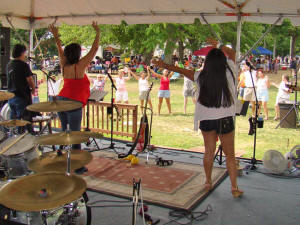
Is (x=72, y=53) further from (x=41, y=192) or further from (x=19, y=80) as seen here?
(x=41, y=192)

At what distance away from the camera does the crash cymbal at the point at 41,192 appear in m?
1.97

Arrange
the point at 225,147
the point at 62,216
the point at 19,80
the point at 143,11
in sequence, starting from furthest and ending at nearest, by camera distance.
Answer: the point at 143,11 < the point at 19,80 < the point at 225,147 < the point at 62,216

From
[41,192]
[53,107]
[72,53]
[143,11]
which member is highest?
[143,11]

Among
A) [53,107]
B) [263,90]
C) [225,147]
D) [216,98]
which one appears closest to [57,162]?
[53,107]

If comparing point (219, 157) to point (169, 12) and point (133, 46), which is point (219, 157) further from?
point (133, 46)

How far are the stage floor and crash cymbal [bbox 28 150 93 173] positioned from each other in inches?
33.1

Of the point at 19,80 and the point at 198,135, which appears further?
the point at 198,135

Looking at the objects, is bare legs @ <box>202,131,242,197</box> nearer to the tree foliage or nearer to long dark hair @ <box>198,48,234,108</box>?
long dark hair @ <box>198,48,234,108</box>

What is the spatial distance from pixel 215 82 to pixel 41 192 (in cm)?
226

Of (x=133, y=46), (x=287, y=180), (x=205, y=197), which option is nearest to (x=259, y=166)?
(x=287, y=180)

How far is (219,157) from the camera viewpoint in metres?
5.90

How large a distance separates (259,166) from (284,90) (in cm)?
530

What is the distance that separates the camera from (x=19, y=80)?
17.7ft

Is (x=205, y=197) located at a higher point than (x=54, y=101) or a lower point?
lower
